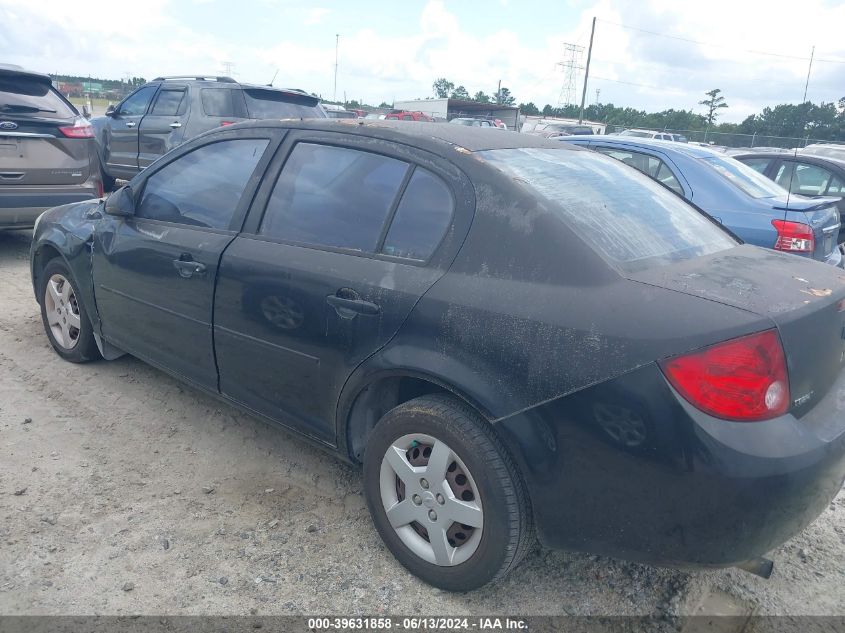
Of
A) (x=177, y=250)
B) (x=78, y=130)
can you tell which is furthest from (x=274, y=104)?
(x=177, y=250)

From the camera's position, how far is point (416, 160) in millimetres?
2646

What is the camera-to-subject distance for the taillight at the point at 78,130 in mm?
6516

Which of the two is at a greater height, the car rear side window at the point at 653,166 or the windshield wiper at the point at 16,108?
the windshield wiper at the point at 16,108

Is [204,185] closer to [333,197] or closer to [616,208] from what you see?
→ [333,197]

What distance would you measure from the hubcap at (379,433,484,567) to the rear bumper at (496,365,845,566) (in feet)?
0.87

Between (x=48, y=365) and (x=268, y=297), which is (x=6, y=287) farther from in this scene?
(x=268, y=297)

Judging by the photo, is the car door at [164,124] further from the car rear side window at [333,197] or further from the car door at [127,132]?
the car rear side window at [333,197]

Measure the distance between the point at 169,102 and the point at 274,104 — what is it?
63.8 inches

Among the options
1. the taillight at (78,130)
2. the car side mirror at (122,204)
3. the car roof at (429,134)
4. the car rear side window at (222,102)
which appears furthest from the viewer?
the car rear side window at (222,102)

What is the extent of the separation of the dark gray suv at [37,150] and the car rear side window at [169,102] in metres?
2.77

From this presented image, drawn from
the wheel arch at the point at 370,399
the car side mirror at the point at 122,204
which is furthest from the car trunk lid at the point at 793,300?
the car side mirror at the point at 122,204

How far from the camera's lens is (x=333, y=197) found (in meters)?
2.86

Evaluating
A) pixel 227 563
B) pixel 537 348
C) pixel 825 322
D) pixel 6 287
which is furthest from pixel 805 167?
pixel 6 287

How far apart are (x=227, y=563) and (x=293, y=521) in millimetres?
362
